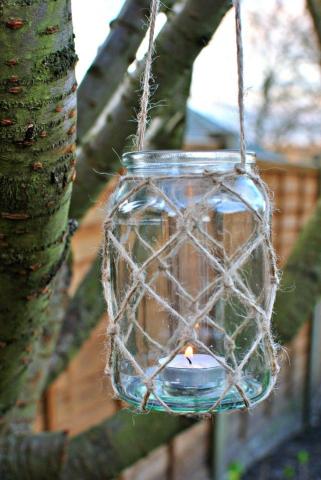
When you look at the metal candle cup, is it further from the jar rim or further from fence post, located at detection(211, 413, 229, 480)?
fence post, located at detection(211, 413, 229, 480)

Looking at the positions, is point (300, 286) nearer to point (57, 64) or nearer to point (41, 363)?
point (41, 363)

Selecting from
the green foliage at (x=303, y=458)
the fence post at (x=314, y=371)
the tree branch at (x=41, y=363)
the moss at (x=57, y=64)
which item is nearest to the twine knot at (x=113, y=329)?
the moss at (x=57, y=64)

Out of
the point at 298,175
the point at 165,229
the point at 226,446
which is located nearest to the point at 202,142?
the point at 298,175

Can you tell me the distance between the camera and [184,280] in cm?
79

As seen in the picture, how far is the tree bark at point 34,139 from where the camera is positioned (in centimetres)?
47

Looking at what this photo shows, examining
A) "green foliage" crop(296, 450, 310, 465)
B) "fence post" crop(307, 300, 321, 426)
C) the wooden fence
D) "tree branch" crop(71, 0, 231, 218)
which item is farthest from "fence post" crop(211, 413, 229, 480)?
"tree branch" crop(71, 0, 231, 218)

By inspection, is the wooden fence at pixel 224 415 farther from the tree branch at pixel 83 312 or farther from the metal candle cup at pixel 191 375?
Result: the metal candle cup at pixel 191 375

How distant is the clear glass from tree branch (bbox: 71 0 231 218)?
0.13 metres

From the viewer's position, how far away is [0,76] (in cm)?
47

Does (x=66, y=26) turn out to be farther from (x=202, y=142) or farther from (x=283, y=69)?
(x=283, y=69)

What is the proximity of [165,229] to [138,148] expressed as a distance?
0.60 ft

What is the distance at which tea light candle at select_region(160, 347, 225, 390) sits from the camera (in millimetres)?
596

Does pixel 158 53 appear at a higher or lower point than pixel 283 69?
lower

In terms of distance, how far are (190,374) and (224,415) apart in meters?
2.30
